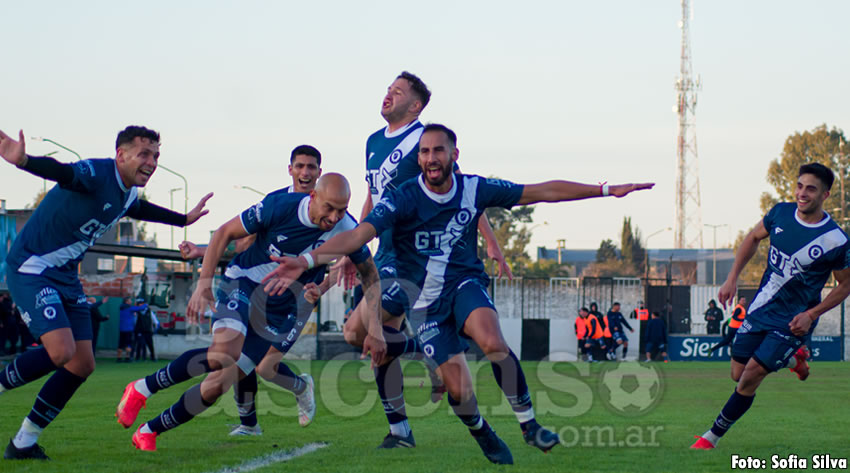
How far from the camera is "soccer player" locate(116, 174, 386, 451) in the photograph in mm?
7414

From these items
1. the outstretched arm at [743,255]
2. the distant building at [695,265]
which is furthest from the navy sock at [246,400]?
the distant building at [695,265]

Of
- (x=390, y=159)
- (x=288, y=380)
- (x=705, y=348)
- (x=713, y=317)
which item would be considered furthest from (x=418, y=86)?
(x=713, y=317)

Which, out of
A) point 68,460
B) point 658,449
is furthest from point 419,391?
point 68,460

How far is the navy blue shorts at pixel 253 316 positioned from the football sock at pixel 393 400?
34.8 inches

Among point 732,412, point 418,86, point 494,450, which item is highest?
point 418,86

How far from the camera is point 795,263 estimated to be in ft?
27.8

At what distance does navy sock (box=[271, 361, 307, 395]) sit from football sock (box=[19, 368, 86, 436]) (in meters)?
2.27

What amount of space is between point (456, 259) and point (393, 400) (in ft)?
5.55

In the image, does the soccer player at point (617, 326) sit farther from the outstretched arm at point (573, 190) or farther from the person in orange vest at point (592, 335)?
the outstretched arm at point (573, 190)

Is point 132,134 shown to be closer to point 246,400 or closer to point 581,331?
point 246,400

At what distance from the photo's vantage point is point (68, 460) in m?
7.21

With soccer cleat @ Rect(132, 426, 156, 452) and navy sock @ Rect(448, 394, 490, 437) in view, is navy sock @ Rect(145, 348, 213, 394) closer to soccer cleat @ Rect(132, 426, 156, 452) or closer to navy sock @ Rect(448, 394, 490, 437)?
soccer cleat @ Rect(132, 426, 156, 452)

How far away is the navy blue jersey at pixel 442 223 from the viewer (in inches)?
277

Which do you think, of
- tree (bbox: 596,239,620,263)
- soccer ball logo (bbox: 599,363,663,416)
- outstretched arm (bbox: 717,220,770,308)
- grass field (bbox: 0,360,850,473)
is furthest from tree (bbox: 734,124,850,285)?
outstretched arm (bbox: 717,220,770,308)
